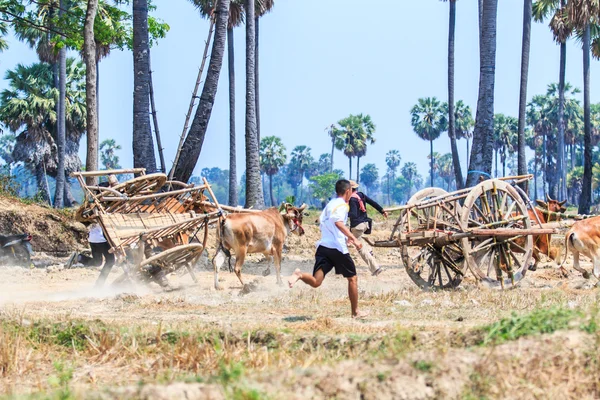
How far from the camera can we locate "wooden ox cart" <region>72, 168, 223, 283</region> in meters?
12.2

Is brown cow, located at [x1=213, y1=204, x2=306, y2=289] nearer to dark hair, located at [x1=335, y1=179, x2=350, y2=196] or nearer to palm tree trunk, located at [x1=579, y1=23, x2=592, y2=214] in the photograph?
dark hair, located at [x1=335, y1=179, x2=350, y2=196]

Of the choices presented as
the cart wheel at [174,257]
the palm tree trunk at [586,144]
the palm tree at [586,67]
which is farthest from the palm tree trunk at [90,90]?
the palm tree at [586,67]

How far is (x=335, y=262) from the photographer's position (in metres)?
9.80

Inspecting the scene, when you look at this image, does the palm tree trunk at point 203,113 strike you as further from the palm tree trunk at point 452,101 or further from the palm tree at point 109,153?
the palm tree at point 109,153

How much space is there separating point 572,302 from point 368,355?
513 cm

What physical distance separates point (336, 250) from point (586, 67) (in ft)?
97.7

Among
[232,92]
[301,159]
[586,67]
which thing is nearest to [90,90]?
[232,92]

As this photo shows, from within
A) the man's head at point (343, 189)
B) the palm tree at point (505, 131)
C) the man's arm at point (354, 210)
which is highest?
the palm tree at point (505, 131)

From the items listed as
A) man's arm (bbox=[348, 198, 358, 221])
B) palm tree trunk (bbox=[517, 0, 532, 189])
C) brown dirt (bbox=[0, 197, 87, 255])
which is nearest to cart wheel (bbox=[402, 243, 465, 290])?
man's arm (bbox=[348, 198, 358, 221])

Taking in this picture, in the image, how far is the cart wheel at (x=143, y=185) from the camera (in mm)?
12539

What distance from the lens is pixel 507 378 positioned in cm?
561

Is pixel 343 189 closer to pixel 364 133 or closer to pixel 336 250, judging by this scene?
pixel 336 250

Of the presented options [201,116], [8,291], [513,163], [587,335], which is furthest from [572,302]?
[513,163]

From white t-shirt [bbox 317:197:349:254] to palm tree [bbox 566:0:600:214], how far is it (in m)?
25.4
